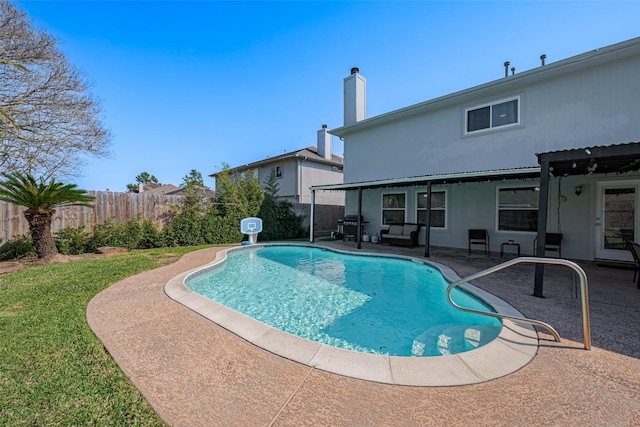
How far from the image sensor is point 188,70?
12.0m

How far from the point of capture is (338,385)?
236cm

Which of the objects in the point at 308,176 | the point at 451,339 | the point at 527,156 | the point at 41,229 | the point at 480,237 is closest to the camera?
the point at 451,339

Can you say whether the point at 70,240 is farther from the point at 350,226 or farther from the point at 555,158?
the point at 555,158

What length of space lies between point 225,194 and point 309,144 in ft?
35.3

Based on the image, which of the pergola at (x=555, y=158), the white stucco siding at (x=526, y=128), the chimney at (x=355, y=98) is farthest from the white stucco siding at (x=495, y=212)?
the chimney at (x=355, y=98)

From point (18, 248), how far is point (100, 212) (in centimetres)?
222

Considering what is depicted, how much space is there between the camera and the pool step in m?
3.58

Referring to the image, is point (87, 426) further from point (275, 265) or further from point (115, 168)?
point (115, 168)

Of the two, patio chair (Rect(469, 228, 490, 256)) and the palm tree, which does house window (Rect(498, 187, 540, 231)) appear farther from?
the palm tree

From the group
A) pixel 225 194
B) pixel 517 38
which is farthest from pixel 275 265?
pixel 517 38

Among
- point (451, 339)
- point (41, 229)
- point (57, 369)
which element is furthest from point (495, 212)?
point (41, 229)

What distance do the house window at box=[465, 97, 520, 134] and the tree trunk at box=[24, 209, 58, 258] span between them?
535 inches

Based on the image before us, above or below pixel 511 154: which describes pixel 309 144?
above

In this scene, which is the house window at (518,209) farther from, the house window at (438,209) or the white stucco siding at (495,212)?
the house window at (438,209)
